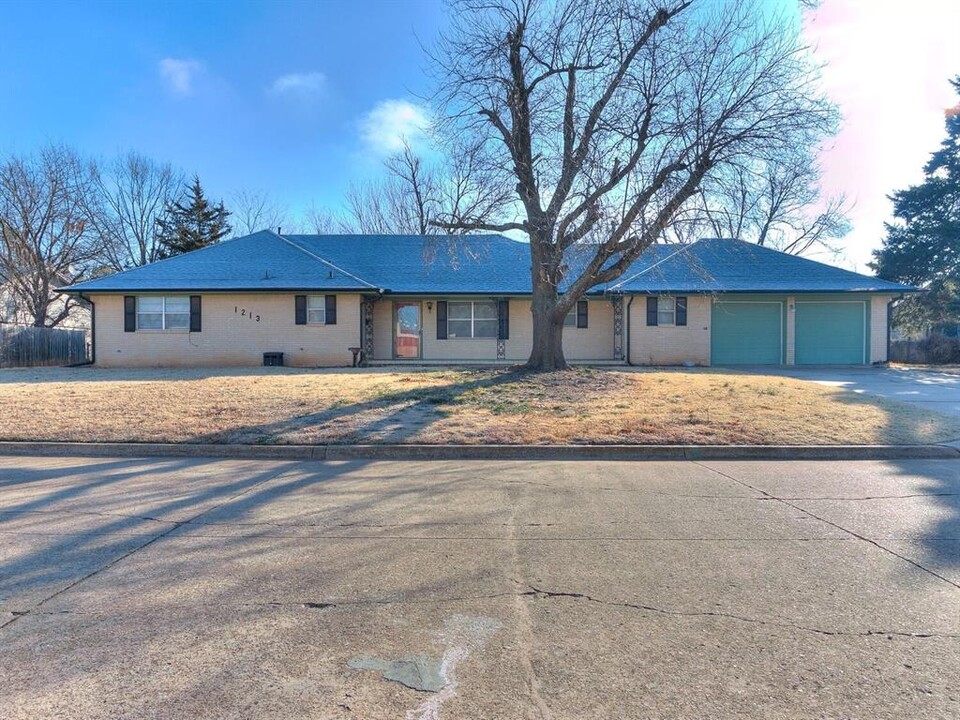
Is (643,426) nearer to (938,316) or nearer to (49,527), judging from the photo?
(49,527)

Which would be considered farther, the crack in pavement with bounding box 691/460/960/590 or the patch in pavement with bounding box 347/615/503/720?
the crack in pavement with bounding box 691/460/960/590

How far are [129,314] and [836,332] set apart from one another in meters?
27.8

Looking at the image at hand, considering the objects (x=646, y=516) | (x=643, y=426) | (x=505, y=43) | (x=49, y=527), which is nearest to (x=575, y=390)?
(x=643, y=426)

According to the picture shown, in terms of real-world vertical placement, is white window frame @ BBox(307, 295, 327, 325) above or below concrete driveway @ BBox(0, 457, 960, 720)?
above

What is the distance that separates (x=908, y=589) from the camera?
12.2 feet

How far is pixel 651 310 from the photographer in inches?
879

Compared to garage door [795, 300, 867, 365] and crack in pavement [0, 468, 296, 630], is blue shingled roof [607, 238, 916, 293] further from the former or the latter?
crack in pavement [0, 468, 296, 630]

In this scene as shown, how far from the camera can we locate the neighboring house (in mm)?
21203

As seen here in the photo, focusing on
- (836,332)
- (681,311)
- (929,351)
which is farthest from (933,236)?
(681,311)

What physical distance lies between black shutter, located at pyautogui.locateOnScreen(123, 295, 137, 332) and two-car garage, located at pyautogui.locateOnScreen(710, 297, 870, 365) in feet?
74.3

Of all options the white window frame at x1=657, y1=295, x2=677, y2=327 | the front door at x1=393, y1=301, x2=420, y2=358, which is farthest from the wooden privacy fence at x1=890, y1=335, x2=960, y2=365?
the front door at x1=393, y1=301, x2=420, y2=358

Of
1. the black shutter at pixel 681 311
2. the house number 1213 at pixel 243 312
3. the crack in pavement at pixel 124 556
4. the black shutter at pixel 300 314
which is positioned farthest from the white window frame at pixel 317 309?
the crack in pavement at pixel 124 556

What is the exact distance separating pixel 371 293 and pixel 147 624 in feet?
61.4

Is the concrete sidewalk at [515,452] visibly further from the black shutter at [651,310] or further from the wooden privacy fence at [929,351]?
the wooden privacy fence at [929,351]
